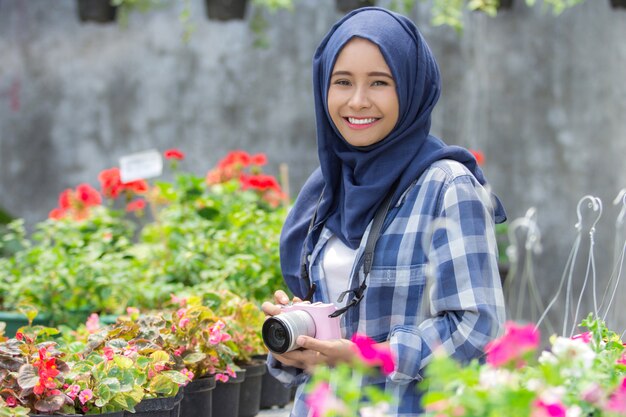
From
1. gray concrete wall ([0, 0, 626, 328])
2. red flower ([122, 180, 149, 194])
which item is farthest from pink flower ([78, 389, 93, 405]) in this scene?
gray concrete wall ([0, 0, 626, 328])

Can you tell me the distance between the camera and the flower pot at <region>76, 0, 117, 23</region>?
6676 mm

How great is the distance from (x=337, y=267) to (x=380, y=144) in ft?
0.84

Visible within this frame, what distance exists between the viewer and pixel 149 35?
22.1ft

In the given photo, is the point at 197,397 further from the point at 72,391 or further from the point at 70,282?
the point at 70,282

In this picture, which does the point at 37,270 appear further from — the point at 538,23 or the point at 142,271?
the point at 538,23

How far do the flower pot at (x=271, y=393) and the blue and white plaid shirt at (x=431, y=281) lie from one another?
1.63m

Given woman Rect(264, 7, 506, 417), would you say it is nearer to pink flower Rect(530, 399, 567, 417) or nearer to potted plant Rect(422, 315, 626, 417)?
potted plant Rect(422, 315, 626, 417)


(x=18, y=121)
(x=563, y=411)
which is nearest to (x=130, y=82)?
(x=18, y=121)

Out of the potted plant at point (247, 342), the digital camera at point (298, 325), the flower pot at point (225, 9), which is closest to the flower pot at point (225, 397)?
the potted plant at point (247, 342)

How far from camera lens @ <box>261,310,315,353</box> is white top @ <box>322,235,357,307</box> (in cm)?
8

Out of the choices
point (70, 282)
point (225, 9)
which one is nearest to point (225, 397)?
point (70, 282)

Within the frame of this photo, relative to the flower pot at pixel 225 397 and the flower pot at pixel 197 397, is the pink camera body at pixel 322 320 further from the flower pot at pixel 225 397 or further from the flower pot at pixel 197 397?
the flower pot at pixel 225 397

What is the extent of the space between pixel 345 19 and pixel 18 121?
5240 millimetres

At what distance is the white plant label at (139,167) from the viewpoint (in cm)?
431
